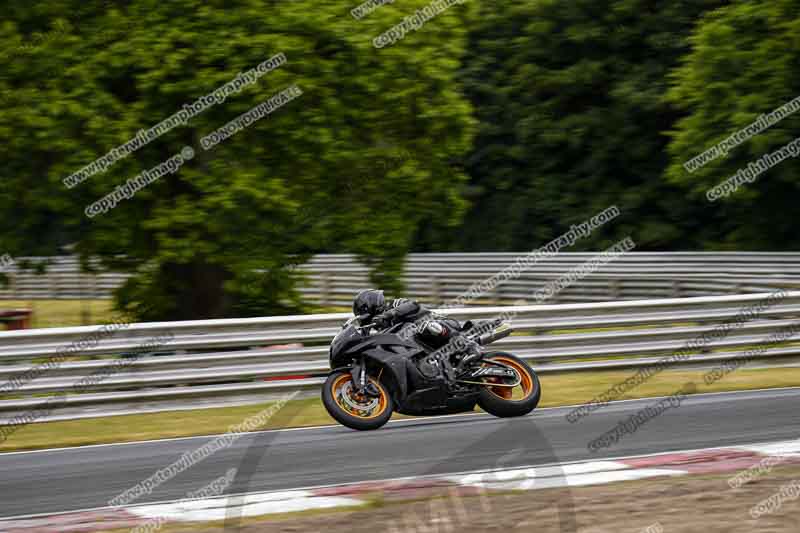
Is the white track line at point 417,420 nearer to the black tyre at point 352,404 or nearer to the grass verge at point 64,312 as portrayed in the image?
the black tyre at point 352,404

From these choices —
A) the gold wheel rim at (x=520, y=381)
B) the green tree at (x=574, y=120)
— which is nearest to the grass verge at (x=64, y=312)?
the green tree at (x=574, y=120)

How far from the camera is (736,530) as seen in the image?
6.25m

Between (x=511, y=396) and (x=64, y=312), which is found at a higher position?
(x=511, y=396)

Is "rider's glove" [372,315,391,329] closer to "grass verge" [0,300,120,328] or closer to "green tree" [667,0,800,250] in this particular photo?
"grass verge" [0,300,120,328]

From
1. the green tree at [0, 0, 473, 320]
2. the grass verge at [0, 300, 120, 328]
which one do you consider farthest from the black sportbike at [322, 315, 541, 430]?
the grass verge at [0, 300, 120, 328]

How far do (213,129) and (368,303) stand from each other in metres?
7.00

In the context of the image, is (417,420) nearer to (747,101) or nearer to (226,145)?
(226,145)

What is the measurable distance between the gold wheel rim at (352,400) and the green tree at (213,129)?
21.6 feet

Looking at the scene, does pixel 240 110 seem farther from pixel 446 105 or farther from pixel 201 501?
pixel 201 501

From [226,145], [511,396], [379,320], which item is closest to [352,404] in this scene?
[379,320]

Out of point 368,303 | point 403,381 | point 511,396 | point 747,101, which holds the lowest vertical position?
point 747,101

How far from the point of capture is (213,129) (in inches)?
647

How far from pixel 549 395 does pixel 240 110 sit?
21.1 feet

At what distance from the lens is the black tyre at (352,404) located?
9875mm
